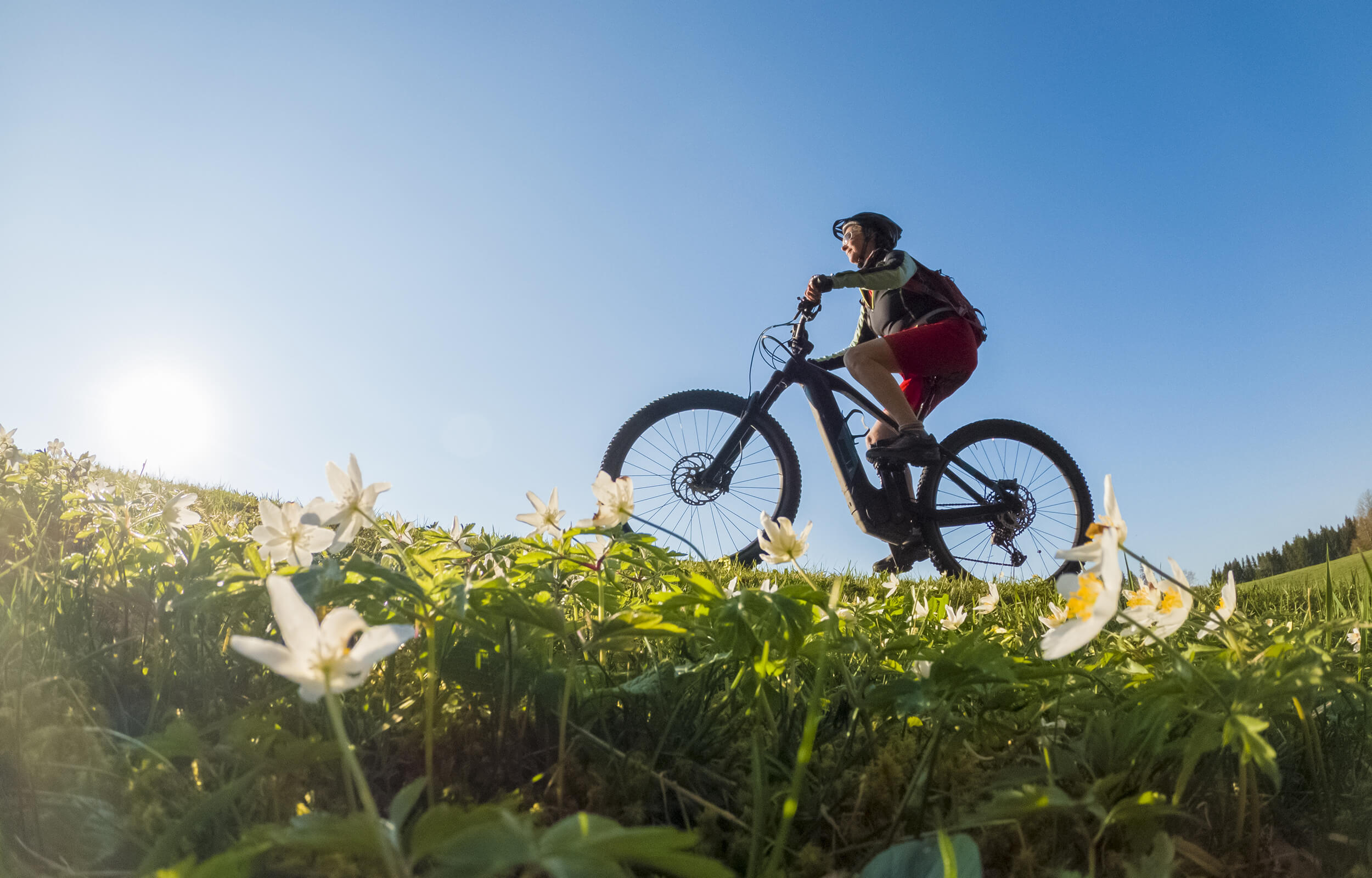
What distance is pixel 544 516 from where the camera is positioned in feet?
4.68

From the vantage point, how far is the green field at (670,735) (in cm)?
77

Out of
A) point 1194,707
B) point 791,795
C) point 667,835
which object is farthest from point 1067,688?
point 667,835

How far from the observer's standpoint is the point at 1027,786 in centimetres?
75

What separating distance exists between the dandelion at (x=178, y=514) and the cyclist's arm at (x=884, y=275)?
3.74 metres

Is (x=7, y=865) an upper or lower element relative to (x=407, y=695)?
lower

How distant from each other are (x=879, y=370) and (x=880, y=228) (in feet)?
4.06

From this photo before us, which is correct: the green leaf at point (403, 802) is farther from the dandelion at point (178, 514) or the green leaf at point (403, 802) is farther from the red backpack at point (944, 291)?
the red backpack at point (944, 291)

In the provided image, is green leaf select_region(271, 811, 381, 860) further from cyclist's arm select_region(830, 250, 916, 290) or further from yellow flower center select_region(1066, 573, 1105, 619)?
cyclist's arm select_region(830, 250, 916, 290)

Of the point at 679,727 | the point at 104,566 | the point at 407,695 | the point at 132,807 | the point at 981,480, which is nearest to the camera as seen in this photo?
the point at 132,807

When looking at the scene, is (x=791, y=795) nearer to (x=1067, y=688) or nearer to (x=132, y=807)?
(x=1067, y=688)

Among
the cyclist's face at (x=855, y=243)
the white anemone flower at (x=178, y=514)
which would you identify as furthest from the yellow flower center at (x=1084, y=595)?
the cyclist's face at (x=855, y=243)

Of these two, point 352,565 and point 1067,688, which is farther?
point 1067,688

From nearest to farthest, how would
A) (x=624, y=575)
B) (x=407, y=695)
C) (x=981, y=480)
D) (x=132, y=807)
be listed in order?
(x=132, y=807), (x=407, y=695), (x=624, y=575), (x=981, y=480)

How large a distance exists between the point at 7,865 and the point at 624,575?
116 centimetres
